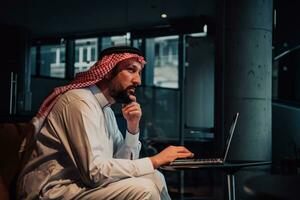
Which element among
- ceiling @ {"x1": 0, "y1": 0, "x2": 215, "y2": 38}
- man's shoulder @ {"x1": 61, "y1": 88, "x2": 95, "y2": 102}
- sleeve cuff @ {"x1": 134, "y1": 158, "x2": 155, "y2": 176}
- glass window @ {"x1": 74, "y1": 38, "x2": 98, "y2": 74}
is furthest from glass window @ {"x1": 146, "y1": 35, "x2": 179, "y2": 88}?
sleeve cuff @ {"x1": 134, "y1": 158, "x2": 155, "y2": 176}

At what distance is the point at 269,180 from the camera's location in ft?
5.24

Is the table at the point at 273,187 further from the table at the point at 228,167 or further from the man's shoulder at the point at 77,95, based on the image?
the man's shoulder at the point at 77,95

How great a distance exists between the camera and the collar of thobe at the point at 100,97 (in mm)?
2303

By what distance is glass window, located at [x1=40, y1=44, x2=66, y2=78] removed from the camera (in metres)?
7.65

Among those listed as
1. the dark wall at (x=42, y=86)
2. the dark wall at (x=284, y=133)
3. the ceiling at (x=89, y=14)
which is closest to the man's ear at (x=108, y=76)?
the dark wall at (x=284, y=133)

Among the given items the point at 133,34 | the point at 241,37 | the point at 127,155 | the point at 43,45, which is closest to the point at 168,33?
the point at 133,34

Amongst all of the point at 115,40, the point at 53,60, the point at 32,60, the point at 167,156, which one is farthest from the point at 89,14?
the point at 167,156

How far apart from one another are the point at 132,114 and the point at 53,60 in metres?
5.87

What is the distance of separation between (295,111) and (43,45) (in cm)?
504

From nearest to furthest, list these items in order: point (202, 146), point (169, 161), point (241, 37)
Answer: point (169, 161) < point (241, 37) < point (202, 146)

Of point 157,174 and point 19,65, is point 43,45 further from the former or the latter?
point 157,174

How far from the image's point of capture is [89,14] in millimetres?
7832

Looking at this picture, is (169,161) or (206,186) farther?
(206,186)

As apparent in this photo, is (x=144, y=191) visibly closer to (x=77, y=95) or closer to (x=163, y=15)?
(x=77, y=95)
